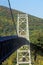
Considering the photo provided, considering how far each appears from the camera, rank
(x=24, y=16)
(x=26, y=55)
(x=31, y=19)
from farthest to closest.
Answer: (x=31, y=19) → (x=24, y=16) → (x=26, y=55)

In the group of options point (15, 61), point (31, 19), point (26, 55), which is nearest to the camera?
point (15, 61)

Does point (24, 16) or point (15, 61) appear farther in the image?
point (24, 16)

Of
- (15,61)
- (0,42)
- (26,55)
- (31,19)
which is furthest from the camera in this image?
(31,19)

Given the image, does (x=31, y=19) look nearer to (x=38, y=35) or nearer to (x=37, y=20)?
(x=37, y=20)

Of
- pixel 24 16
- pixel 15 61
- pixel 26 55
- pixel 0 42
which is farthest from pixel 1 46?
pixel 24 16

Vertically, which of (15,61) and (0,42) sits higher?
(0,42)

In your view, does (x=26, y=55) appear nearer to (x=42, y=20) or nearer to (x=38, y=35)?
(x=38, y=35)

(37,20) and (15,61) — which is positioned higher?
(37,20)

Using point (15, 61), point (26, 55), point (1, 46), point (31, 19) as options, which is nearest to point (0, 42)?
point (1, 46)

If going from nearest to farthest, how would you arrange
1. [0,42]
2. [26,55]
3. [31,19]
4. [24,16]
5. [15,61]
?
[0,42], [15,61], [26,55], [24,16], [31,19]
